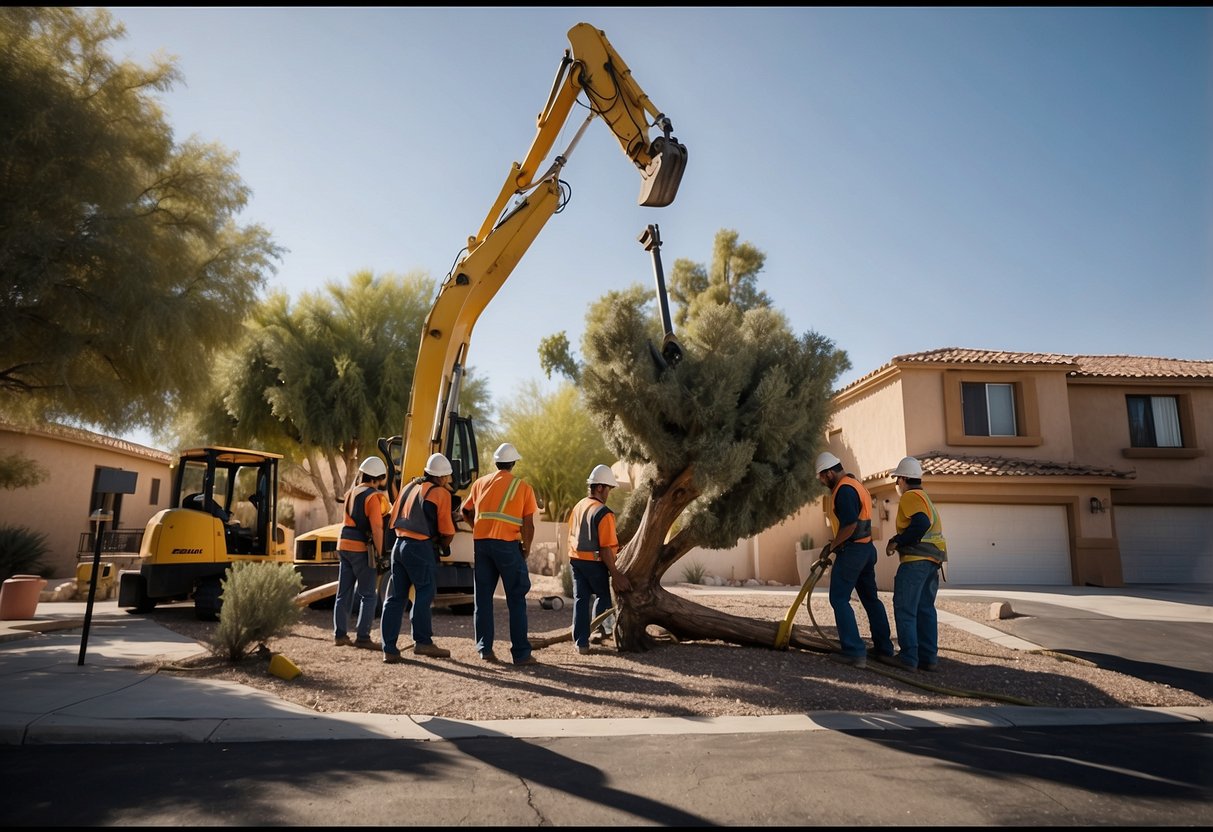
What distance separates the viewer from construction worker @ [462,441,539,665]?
7.37 m

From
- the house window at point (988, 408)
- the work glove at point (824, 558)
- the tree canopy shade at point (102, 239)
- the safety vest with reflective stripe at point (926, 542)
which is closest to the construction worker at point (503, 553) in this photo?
the work glove at point (824, 558)

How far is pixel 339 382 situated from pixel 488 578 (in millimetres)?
14945

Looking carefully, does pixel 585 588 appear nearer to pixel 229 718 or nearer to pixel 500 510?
pixel 500 510

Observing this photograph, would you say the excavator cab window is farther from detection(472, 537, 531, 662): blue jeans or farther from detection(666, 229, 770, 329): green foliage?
detection(666, 229, 770, 329): green foliage

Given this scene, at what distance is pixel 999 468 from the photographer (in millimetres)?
18328

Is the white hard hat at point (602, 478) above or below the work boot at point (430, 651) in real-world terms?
above

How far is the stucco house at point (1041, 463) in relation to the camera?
18.5m

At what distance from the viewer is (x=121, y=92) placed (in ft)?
39.7

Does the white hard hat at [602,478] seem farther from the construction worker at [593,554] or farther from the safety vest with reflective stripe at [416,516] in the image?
the safety vest with reflective stripe at [416,516]

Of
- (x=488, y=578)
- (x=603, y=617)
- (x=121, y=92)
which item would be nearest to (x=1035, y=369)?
(x=603, y=617)

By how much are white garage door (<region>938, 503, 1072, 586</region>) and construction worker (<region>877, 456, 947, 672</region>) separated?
11.7 meters

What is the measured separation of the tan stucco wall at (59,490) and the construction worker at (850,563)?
18.6 m

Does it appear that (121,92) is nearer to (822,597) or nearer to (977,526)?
(822,597)

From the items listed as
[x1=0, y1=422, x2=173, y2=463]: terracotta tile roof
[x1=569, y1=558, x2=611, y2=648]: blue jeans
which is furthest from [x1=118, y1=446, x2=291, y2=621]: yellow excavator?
[x1=0, y1=422, x2=173, y2=463]: terracotta tile roof
